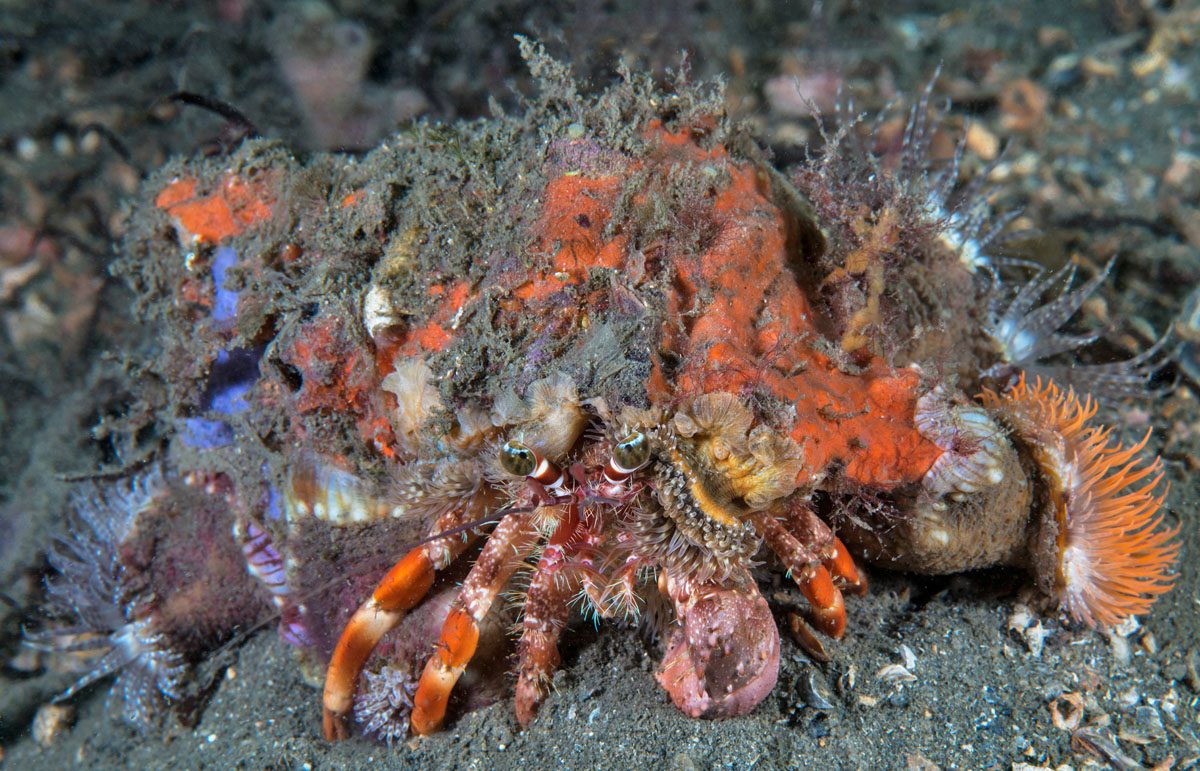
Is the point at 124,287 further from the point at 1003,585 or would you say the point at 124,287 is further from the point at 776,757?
the point at 1003,585

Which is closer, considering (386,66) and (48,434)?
(48,434)

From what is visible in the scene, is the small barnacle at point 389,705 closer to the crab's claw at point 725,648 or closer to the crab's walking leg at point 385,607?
the crab's walking leg at point 385,607

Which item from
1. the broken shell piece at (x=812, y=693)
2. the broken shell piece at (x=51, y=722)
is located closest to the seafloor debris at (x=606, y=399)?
the broken shell piece at (x=812, y=693)

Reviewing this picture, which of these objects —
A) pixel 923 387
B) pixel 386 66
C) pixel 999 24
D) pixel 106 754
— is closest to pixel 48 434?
pixel 106 754

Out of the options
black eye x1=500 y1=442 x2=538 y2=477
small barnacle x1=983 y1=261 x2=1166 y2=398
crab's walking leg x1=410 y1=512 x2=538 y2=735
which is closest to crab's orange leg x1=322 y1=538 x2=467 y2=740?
crab's walking leg x1=410 y1=512 x2=538 y2=735

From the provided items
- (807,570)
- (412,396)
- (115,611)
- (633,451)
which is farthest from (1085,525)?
(115,611)

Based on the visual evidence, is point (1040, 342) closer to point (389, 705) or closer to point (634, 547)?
point (634, 547)

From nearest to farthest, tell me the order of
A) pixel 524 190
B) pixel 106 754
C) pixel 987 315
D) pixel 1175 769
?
pixel 1175 769, pixel 524 190, pixel 987 315, pixel 106 754
